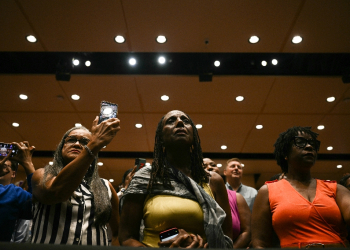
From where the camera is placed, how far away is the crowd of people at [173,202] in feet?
4.52

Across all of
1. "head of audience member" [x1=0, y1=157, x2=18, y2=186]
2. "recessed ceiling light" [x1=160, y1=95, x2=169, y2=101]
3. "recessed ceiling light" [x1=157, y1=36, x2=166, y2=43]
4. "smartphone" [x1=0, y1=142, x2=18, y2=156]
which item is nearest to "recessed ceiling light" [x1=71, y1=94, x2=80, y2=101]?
"recessed ceiling light" [x1=160, y1=95, x2=169, y2=101]

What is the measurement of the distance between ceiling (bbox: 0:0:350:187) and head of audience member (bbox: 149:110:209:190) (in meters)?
2.48

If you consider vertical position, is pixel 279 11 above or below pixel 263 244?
above

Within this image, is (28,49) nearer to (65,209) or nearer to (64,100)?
(64,100)

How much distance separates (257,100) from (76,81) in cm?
347

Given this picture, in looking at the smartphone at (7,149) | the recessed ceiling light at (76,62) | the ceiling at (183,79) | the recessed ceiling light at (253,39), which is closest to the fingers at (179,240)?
the smartphone at (7,149)

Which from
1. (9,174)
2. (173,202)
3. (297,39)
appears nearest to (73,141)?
(173,202)

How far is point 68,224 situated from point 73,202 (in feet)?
0.41

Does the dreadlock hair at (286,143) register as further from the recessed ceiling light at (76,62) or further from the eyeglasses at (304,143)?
the recessed ceiling light at (76,62)

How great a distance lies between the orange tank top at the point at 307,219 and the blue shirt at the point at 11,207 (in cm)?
159

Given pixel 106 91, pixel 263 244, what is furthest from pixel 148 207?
pixel 106 91

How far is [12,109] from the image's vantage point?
623 centimetres

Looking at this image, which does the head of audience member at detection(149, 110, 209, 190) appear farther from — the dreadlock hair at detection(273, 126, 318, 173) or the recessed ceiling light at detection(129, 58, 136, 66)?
the recessed ceiling light at detection(129, 58, 136, 66)

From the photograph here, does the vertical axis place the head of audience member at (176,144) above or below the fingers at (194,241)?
above
